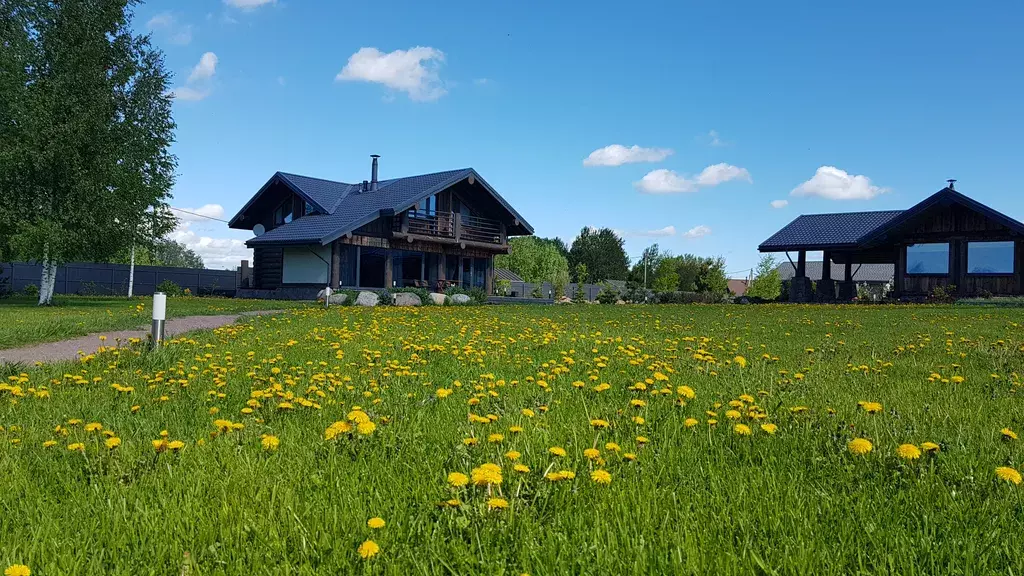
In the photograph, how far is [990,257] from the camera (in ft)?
89.5

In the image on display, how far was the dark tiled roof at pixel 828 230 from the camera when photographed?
101 feet

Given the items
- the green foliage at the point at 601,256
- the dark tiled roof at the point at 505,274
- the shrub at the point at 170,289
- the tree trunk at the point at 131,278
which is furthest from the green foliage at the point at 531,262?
the shrub at the point at 170,289

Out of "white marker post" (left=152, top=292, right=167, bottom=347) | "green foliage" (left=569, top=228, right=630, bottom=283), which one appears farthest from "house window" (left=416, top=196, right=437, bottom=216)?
"green foliage" (left=569, top=228, right=630, bottom=283)

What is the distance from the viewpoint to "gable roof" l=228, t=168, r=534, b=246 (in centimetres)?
2948

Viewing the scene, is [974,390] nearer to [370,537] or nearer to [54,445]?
[370,537]

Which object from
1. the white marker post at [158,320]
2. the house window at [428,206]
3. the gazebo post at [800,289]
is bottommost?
the white marker post at [158,320]

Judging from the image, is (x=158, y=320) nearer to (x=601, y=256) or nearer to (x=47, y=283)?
(x=47, y=283)

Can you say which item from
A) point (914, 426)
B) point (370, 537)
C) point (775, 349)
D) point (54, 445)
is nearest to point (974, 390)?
point (914, 426)

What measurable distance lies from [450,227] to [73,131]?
1801 cm

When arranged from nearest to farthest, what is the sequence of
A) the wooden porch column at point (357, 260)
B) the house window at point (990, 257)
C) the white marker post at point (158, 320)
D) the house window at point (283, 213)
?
1. the white marker post at point (158, 320)
2. the house window at point (990, 257)
3. the wooden porch column at point (357, 260)
4. the house window at point (283, 213)

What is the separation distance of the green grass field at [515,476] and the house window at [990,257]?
26.9 m

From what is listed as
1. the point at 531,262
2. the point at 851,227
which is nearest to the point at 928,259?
the point at 851,227

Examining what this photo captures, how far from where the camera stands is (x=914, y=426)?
358 cm

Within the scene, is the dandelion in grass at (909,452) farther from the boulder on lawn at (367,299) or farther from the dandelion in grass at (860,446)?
the boulder on lawn at (367,299)
